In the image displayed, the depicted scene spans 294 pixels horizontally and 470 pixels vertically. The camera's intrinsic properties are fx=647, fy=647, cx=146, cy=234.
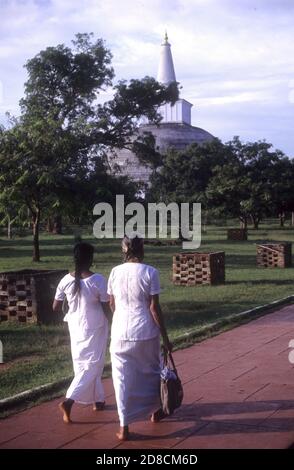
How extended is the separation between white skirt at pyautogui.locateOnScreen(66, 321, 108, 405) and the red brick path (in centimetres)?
21

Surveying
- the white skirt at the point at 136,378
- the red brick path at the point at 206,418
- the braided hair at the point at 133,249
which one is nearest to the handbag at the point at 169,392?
the white skirt at the point at 136,378

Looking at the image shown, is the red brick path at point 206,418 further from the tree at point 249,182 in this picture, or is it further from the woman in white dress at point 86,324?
the tree at point 249,182

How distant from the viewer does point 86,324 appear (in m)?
5.10

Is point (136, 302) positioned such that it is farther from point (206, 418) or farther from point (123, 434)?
point (206, 418)

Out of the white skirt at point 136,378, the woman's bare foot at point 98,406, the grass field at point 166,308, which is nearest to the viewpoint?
the white skirt at point 136,378

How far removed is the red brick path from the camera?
456 centimetres

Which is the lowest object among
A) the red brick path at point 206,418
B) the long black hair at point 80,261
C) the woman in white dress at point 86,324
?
the red brick path at point 206,418

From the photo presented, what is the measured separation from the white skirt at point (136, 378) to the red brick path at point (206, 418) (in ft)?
0.59

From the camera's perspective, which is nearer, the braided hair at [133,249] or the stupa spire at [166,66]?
the braided hair at [133,249]

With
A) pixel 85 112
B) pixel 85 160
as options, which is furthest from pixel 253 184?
pixel 85 160

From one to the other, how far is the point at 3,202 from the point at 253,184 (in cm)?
2244

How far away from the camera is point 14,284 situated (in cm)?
965

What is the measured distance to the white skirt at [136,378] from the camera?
4672mm

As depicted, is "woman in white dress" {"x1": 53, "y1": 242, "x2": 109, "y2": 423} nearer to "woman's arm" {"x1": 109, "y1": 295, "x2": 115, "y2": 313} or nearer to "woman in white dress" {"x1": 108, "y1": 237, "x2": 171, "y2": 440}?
"woman's arm" {"x1": 109, "y1": 295, "x2": 115, "y2": 313}
